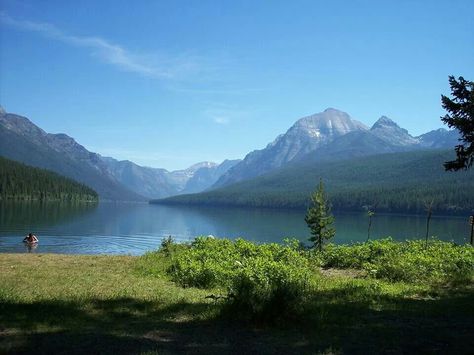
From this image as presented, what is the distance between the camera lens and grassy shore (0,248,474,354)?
10234 millimetres

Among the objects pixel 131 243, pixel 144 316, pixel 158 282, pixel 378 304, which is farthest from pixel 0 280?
pixel 131 243

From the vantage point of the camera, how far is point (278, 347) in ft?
33.9

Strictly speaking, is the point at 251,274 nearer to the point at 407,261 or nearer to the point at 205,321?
the point at 205,321

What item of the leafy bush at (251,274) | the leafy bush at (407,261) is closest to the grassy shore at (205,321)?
the leafy bush at (251,274)

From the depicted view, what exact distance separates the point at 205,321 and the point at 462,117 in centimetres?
1326

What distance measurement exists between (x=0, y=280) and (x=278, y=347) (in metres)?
14.6

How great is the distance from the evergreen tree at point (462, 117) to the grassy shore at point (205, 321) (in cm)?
540

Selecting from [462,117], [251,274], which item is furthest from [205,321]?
[462,117]

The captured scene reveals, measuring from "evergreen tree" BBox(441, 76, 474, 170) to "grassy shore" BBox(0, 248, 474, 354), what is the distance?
5405 millimetres

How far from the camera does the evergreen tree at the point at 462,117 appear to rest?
58.4ft

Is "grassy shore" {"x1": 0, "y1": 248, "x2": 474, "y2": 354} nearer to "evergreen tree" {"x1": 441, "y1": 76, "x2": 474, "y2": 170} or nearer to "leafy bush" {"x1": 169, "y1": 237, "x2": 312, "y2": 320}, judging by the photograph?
"leafy bush" {"x1": 169, "y1": 237, "x2": 312, "y2": 320}

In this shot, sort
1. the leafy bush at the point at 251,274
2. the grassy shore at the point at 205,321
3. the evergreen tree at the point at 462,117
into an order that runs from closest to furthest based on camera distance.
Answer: the grassy shore at the point at 205,321
the leafy bush at the point at 251,274
the evergreen tree at the point at 462,117

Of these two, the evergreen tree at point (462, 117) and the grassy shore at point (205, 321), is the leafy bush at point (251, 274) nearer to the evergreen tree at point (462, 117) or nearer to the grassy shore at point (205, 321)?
the grassy shore at point (205, 321)

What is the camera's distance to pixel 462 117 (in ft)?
60.1
